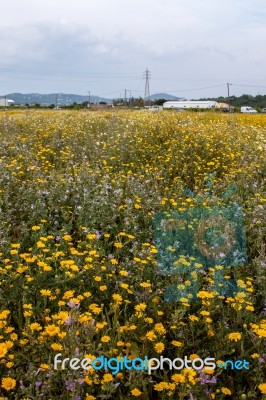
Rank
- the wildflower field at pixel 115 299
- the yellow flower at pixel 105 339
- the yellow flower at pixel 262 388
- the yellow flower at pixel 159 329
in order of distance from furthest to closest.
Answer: the yellow flower at pixel 159 329, the yellow flower at pixel 105 339, the wildflower field at pixel 115 299, the yellow flower at pixel 262 388

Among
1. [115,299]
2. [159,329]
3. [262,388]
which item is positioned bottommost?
[262,388]

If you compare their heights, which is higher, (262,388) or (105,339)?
(105,339)

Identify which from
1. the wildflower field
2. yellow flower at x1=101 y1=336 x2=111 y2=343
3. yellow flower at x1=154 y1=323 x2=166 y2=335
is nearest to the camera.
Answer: the wildflower field

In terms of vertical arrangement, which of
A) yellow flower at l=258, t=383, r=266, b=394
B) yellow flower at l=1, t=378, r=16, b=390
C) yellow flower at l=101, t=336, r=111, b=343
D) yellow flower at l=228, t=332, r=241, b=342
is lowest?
yellow flower at l=258, t=383, r=266, b=394

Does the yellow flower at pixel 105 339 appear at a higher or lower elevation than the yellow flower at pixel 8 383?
higher

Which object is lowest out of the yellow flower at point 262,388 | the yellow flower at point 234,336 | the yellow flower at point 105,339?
the yellow flower at point 262,388

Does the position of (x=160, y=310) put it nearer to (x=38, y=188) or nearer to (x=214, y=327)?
(x=214, y=327)

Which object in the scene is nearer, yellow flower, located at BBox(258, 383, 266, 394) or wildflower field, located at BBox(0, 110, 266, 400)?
yellow flower, located at BBox(258, 383, 266, 394)

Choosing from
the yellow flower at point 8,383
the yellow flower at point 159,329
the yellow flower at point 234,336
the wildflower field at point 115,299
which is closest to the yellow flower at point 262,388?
the wildflower field at point 115,299

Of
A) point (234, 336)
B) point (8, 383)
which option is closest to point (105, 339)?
point (8, 383)

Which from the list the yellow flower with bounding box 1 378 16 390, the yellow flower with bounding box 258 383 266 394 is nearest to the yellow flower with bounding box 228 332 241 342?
the yellow flower with bounding box 258 383 266 394

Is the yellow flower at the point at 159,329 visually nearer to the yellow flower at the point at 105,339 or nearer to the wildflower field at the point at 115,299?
the wildflower field at the point at 115,299

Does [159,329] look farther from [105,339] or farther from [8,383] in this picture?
[8,383]

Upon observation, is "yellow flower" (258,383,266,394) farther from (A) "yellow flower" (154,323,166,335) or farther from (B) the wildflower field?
(A) "yellow flower" (154,323,166,335)
